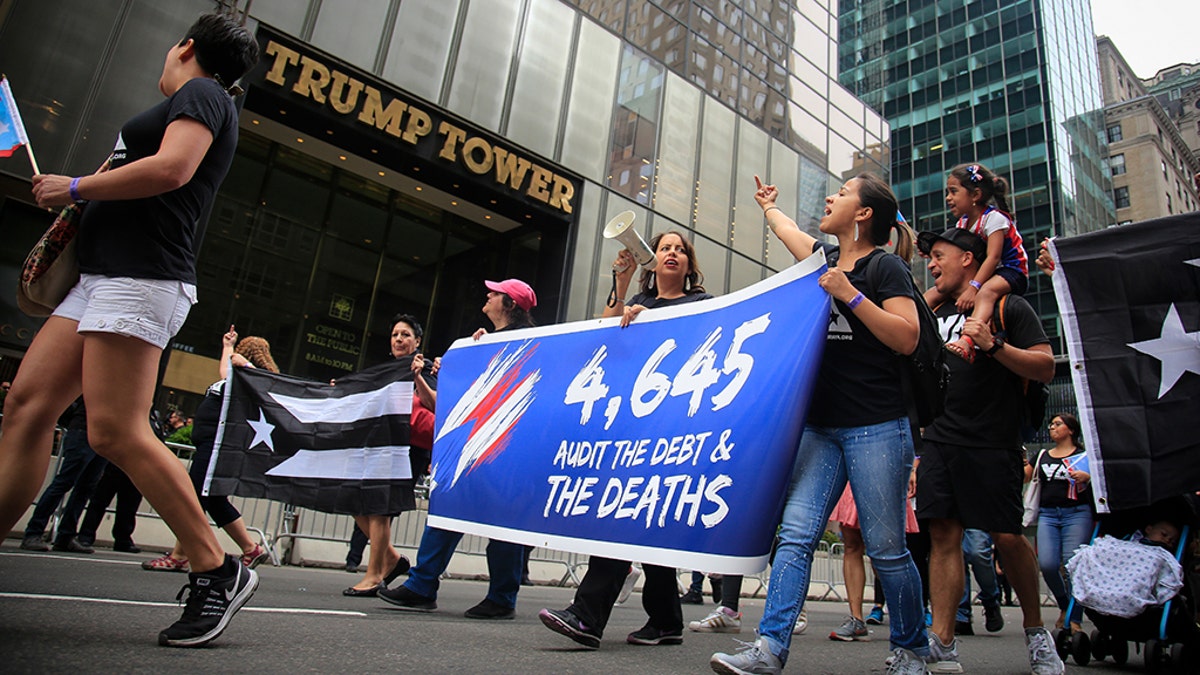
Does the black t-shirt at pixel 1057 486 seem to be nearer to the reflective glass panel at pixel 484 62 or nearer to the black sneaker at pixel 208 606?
the black sneaker at pixel 208 606

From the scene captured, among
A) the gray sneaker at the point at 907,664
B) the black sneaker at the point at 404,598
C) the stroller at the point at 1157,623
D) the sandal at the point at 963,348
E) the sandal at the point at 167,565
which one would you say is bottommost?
the sandal at the point at 167,565

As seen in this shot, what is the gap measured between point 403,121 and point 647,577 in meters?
12.6

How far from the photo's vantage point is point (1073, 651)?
4.04 metres

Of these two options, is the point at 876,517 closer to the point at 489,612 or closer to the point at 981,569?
the point at 489,612

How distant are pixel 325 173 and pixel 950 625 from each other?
16881mm

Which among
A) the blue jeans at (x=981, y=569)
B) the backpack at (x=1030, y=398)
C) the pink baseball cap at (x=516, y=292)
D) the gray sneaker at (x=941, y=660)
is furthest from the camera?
the blue jeans at (x=981, y=569)

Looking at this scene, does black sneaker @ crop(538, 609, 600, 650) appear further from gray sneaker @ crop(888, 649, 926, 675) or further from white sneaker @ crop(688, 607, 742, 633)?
white sneaker @ crop(688, 607, 742, 633)

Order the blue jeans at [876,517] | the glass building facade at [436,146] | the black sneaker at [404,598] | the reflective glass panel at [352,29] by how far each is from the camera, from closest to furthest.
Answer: the blue jeans at [876,517] → the black sneaker at [404,598] → the glass building facade at [436,146] → the reflective glass panel at [352,29]

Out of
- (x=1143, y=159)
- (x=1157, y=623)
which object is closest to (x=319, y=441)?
(x=1157, y=623)

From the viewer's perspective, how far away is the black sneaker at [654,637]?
3.53 metres

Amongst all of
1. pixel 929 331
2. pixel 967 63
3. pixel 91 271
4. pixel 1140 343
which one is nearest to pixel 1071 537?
pixel 1140 343

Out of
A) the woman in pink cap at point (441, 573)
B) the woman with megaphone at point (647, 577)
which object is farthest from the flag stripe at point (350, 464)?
the woman with megaphone at point (647, 577)

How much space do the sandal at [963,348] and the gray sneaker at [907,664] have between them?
1.43 meters

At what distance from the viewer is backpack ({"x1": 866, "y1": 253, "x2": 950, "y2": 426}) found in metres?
2.67
